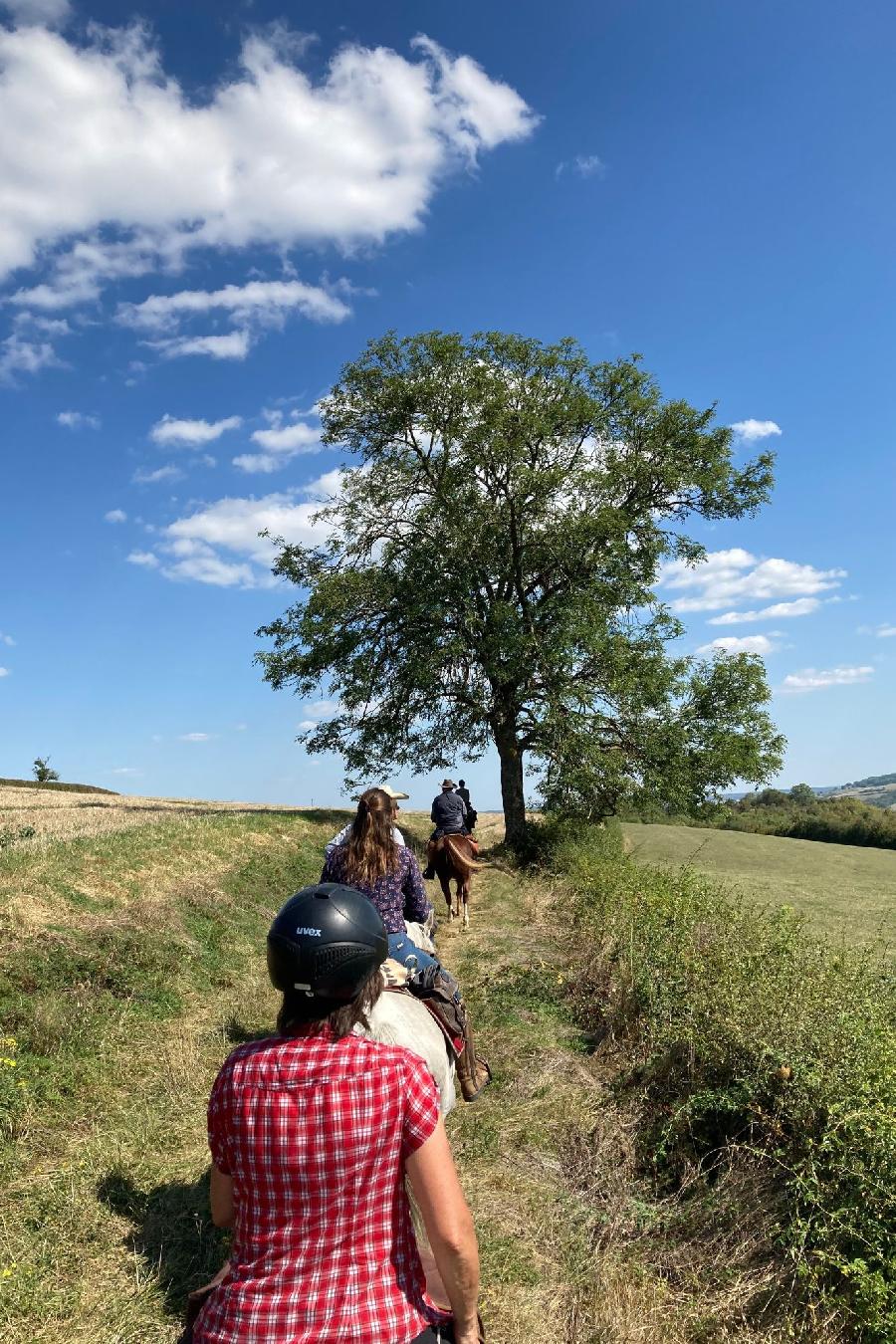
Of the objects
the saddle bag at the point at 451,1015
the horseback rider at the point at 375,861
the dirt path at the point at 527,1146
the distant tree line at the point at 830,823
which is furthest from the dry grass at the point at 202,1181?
the distant tree line at the point at 830,823

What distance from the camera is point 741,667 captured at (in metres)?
22.7

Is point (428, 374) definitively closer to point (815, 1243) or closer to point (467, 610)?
point (467, 610)

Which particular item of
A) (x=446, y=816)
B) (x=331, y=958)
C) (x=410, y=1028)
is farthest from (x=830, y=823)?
(x=331, y=958)

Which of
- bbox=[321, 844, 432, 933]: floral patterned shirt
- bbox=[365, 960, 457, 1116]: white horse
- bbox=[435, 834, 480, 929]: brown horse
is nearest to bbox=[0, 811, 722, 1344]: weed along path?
bbox=[365, 960, 457, 1116]: white horse

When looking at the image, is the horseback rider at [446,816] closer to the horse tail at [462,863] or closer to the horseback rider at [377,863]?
the horse tail at [462,863]

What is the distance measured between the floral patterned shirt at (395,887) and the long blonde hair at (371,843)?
0.16 feet

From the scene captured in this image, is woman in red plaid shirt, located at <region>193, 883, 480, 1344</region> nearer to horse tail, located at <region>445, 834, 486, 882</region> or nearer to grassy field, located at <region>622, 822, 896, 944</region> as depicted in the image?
grassy field, located at <region>622, 822, 896, 944</region>

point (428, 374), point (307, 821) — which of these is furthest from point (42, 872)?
point (428, 374)

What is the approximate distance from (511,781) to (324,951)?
2254 centimetres

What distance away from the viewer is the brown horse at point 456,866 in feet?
47.9

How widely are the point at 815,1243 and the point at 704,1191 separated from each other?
39.3 inches

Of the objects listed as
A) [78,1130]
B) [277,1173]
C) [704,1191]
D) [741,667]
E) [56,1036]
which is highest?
[741,667]

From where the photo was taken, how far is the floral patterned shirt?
6594 millimetres

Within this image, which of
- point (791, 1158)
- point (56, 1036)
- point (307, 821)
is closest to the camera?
point (791, 1158)
